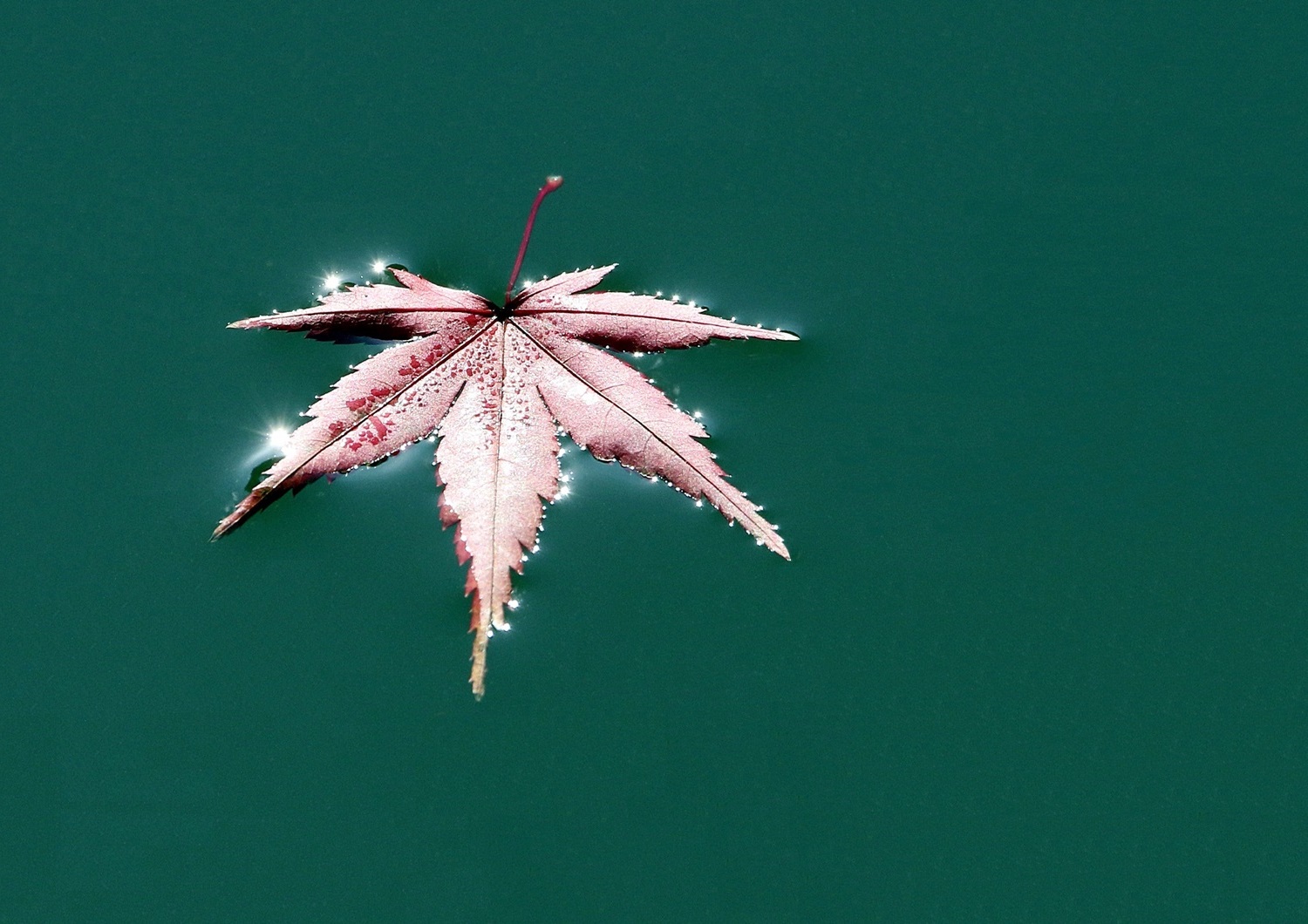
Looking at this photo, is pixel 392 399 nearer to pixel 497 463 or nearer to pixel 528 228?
pixel 497 463

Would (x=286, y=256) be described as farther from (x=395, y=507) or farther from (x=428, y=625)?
(x=428, y=625)

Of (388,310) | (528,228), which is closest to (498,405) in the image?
(388,310)

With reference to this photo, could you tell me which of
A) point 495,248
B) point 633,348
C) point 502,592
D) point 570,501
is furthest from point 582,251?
point 502,592

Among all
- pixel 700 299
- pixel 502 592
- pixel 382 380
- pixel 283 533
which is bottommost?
pixel 502 592

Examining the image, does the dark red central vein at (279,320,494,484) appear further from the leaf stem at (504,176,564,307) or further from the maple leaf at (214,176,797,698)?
the leaf stem at (504,176,564,307)

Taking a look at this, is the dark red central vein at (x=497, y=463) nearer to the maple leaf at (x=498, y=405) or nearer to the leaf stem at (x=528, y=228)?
the maple leaf at (x=498, y=405)

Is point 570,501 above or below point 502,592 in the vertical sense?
above

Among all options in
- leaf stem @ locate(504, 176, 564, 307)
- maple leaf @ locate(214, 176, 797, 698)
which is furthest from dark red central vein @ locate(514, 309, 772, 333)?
leaf stem @ locate(504, 176, 564, 307)
